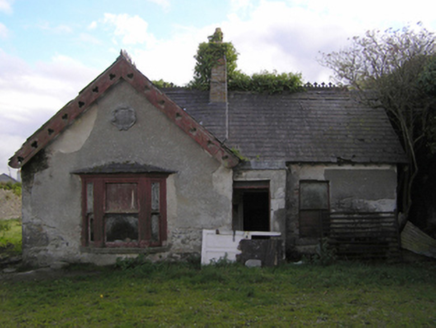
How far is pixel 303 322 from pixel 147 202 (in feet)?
17.8

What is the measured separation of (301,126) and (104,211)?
702 centimetres

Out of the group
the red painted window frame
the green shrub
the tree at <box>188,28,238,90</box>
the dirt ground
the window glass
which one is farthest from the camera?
the green shrub

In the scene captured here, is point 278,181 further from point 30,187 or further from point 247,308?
point 30,187

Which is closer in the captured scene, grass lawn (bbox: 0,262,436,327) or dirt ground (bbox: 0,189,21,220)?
grass lawn (bbox: 0,262,436,327)

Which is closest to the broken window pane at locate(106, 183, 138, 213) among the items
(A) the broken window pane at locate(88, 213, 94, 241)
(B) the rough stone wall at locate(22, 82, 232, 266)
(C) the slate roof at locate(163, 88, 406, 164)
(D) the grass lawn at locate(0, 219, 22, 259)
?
Result: (A) the broken window pane at locate(88, 213, 94, 241)

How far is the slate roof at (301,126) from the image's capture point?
41.5 ft

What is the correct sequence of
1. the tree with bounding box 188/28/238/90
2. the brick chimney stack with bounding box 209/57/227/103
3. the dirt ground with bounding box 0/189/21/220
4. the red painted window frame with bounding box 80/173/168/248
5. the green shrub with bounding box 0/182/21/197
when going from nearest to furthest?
1. the red painted window frame with bounding box 80/173/168/248
2. the brick chimney stack with bounding box 209/57/227/103
3. the tree with bounding box 188/28/238/90
4. the dirt ground with bounding box 0/189/21/220
5. the green shrub with bounding box 0/182/21/197

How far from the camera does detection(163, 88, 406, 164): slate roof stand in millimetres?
12664

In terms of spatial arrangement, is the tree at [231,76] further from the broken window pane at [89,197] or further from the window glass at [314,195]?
the broken window pane at [89,197]

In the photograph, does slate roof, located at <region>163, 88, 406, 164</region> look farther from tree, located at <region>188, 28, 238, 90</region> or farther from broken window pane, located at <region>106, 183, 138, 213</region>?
broken window pane, located at <region>106, 183, 138, 213</region>

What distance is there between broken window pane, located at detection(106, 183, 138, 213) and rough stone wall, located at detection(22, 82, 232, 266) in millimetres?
676

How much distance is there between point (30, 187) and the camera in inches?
432

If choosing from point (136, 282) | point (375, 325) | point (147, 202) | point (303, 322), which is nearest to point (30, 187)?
point (147, 202)

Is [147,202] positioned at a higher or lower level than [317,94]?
lower
